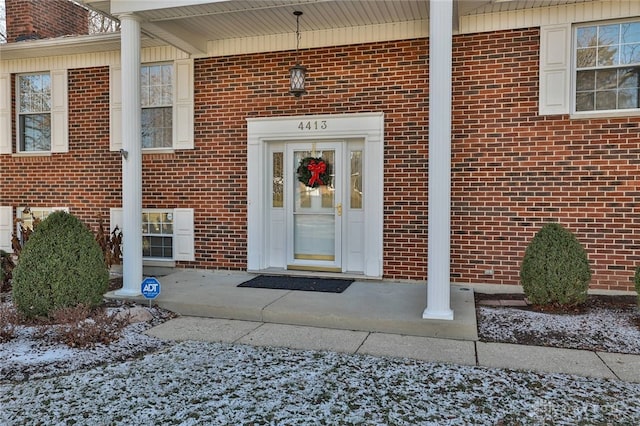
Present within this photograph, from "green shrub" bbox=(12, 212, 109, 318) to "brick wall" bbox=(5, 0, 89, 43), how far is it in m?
5.32

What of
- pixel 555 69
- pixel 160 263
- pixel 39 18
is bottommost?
pixel 160 263

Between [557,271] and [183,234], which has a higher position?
[183,234]

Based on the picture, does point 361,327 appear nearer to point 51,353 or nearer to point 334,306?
point 334,306

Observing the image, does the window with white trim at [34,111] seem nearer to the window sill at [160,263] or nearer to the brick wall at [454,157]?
the brick wall at [454,157]

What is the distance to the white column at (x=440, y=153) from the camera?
4508mm

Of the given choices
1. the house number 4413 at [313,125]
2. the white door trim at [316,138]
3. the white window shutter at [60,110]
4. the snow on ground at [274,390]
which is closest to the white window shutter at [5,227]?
the white window shutter at [60,110]

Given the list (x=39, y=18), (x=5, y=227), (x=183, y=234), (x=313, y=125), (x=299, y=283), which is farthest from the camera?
→ (x=39, y=18)

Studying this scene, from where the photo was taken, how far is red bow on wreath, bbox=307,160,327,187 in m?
6.77

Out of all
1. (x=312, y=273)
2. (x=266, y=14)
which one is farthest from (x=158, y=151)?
(x=312, y=273)

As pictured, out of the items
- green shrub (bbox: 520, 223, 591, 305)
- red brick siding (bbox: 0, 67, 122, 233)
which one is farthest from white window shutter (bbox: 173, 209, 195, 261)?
green shrub (bbox: 520, 223, 591, 305)

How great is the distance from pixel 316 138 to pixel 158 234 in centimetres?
308

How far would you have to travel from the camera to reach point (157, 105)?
7555mm

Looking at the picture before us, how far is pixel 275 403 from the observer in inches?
121

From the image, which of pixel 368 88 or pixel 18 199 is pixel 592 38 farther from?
pixel 18 199
